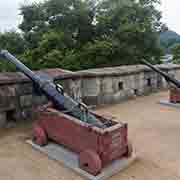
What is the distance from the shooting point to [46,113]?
3391 millimetres

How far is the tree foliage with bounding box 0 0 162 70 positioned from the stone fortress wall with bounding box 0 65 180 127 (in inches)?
172

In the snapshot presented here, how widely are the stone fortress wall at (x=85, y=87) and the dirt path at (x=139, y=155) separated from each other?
0.45 metres

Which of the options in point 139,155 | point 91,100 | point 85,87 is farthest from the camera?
Result: point 91,100

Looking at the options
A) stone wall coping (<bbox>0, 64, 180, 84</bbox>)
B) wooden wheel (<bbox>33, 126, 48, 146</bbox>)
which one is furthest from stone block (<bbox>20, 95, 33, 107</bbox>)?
wooden wheel (<bbox>33, 126, 48, 146</bbox>)

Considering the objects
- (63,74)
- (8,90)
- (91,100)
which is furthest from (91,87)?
(8,90)

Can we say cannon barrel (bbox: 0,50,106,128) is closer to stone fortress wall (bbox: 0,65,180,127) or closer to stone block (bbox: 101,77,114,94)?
stone fortress wall (bbox: 0,65,180,127)

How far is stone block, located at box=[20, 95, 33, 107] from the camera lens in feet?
15.0

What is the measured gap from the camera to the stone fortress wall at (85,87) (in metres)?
4.42

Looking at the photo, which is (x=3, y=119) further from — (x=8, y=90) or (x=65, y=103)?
(x=65, y=103)

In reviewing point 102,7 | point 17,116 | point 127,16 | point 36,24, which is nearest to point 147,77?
point 17,116

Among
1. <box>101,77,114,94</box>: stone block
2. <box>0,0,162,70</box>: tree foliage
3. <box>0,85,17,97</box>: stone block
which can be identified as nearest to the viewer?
<box>0,85,17,97</box>: stone block

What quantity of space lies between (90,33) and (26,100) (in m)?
10.5

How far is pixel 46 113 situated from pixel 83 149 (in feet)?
2.77

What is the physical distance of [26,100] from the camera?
4.65 m
